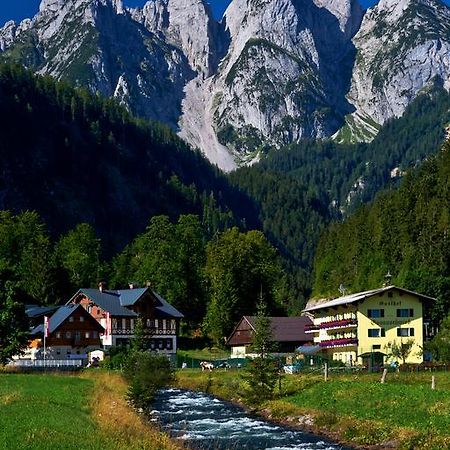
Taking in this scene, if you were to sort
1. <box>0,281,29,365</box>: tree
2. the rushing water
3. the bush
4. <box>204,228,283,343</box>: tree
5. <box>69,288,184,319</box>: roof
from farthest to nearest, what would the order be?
<box>204,228,283,343</box>: tree, <box>69,288,184,319</box>: roof, <box>0,281,29,365</box>: tree, the bush, the rushing water

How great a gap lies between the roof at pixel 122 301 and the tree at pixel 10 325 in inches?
1455

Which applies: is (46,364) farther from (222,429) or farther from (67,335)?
(222,429)

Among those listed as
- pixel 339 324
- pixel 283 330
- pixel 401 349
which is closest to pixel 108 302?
pixel 283 330

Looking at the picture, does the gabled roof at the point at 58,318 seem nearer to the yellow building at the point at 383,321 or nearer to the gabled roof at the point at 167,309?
the gabled roof at the point at 167,309

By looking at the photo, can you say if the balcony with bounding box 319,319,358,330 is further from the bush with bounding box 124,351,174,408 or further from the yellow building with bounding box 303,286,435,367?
the bush with bounding box 124,351,174,408

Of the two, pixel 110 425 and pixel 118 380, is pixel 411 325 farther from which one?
pixel 110 425

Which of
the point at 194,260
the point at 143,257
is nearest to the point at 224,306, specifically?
the point at 194,260

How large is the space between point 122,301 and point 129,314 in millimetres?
3219

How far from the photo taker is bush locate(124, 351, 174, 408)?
2194 inches

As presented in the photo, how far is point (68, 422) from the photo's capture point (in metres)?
34.2

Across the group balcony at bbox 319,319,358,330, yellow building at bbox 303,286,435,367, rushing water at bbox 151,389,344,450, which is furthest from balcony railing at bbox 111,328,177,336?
rushing water at bbox 151,389,344,450

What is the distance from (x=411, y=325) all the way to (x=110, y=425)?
71.0 metres

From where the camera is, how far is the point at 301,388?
62.3 meters

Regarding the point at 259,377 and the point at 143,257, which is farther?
the point at 143,257
